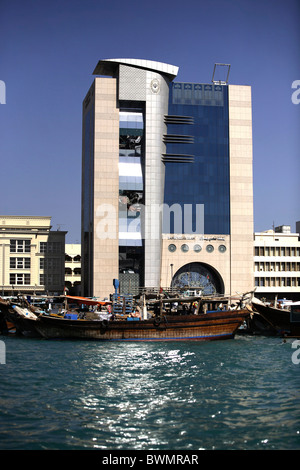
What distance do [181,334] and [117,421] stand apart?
76.5 ft

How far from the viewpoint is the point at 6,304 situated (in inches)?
1829

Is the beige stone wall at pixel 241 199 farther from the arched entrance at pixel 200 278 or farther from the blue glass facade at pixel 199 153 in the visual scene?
the arched entrance at pixel 200 278

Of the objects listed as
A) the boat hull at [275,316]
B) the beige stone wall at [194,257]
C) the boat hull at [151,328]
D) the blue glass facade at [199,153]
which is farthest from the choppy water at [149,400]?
the blue glass facade at [199,153]

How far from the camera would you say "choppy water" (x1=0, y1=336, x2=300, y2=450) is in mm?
15891

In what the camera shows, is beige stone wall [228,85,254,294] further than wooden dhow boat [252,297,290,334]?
Yes

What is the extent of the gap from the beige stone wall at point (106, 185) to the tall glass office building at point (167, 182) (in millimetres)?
120

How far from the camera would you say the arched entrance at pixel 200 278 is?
223 ft

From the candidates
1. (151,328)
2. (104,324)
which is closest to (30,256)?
(104,324)

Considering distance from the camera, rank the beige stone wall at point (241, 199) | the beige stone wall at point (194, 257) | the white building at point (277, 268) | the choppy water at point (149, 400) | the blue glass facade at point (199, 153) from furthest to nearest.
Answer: the white building at point (277, 268)
the beige stone wall at point (241, 199)
the blue glass facade at point (199, 153)
the beige stone wall at point (194, 257)
the choppy water at point (149, 400)

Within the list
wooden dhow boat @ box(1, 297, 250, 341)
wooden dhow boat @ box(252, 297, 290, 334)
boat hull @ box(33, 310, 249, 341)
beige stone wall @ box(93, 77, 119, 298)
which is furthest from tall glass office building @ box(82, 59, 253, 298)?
boat hull @ box(33, 310, 249, 341)

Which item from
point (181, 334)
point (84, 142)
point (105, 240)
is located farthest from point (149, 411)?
point (84, 142)

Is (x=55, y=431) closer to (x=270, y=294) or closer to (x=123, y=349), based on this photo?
(x=123, y=349)

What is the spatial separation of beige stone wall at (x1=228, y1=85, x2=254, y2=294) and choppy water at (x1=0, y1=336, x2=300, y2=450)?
35125 mm

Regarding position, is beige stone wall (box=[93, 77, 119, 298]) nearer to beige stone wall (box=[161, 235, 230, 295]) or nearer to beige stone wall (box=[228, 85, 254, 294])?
beige stone wall (box=[161, 235, 230, 295])
